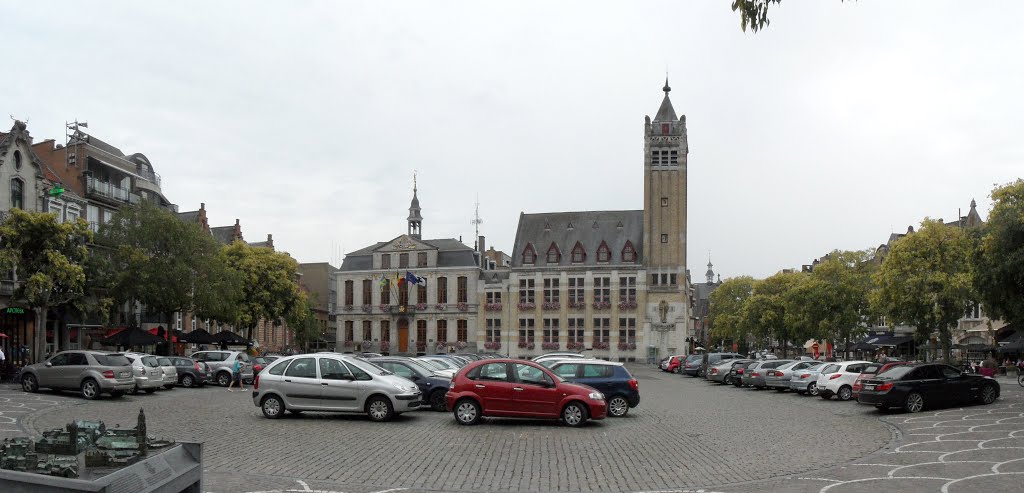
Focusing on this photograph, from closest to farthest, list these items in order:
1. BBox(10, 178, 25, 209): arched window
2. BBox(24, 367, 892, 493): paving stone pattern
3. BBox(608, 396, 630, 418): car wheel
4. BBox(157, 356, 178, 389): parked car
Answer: BBox(24, 367, 892, 493): paving stone pattern < BBox(608, 396, 630, 418): car wheel < BBox(157, 356, 178, 389): parked car < BBox(10, 178, 25, 209): arched window

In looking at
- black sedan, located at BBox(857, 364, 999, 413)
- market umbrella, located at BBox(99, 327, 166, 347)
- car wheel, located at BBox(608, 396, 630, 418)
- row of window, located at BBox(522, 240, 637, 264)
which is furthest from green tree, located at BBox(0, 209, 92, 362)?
row of window, located at BBox(522, 240, 637, 264)

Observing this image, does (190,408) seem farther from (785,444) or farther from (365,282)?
(365,282)

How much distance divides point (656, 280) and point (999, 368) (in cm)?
3711

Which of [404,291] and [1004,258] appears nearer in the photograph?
[1004,258]

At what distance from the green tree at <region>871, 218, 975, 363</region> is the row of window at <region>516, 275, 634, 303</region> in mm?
41822

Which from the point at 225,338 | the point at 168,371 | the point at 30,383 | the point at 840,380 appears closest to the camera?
the point at 30,383

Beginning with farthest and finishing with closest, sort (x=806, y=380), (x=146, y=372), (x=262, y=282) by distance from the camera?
1. (x=262, y=282)
2. (x=806, y=380)
3. (x=146, y=372)

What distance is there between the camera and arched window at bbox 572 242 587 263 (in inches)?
3435

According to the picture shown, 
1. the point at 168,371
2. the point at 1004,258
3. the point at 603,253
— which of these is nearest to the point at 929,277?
the point at 1004,258

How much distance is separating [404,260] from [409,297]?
12.7 feet

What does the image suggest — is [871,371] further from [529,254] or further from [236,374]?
[529,254]

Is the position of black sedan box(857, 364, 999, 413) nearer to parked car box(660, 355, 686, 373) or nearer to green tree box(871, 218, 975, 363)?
green tree box(871, 218, 975, 363)

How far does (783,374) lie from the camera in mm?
36969

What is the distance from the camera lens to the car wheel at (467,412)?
66.2 feet
